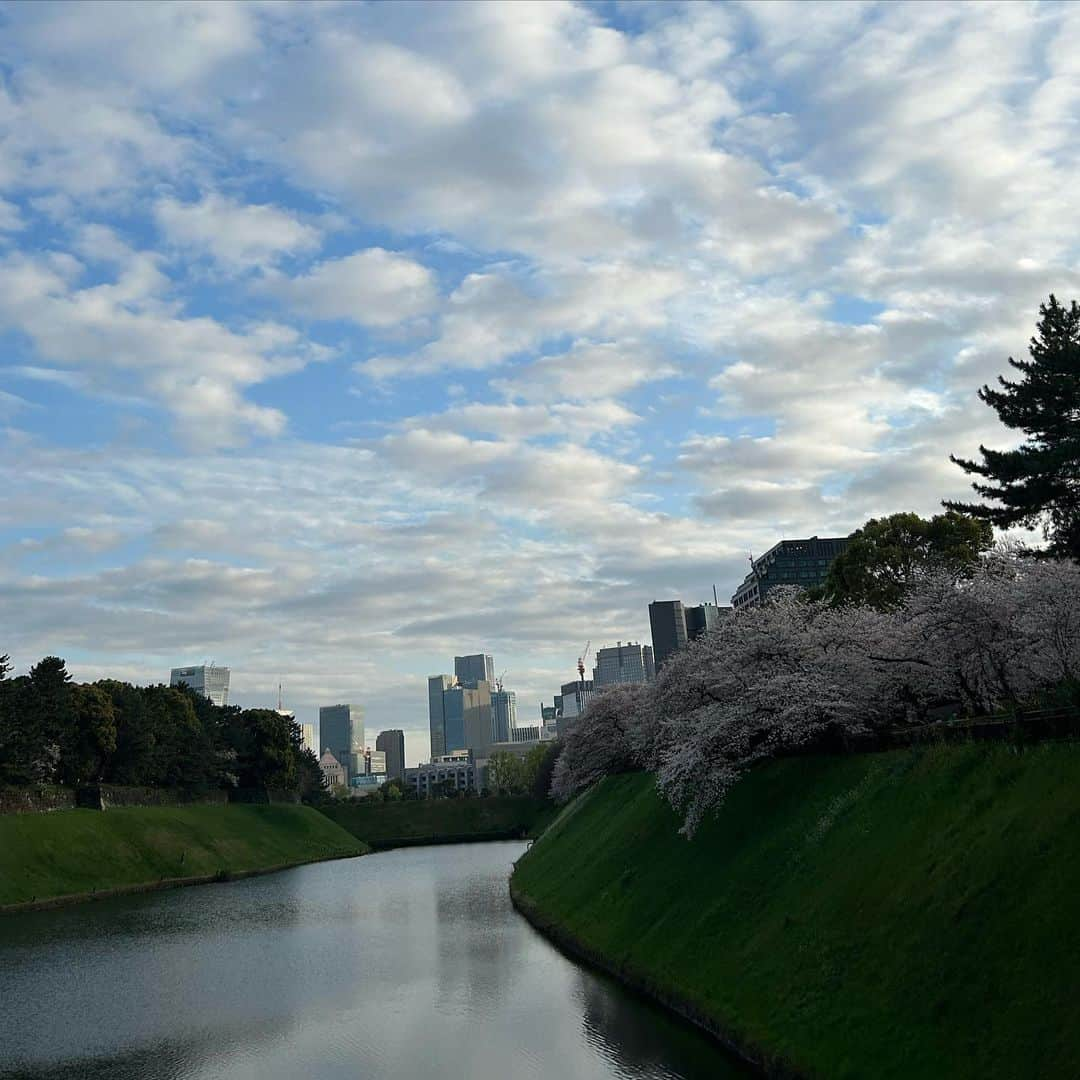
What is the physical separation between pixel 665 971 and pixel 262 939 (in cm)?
3335

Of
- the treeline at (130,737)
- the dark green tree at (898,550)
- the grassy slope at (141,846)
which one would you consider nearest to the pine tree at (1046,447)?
the dark green tree at (898,550)

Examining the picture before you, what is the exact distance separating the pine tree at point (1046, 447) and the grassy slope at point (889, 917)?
872 cm

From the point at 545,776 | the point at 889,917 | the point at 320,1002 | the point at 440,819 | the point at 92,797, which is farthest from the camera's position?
the point at 545,776

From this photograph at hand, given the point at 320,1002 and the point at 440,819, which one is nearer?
the point at 320,1002

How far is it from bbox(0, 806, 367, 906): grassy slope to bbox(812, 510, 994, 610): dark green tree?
70.0m

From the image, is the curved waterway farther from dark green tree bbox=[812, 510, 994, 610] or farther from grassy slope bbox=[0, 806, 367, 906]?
dark green tree bbox=[812, 510, 994, 610]

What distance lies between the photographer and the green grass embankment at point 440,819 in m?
158

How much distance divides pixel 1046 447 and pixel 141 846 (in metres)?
96.6

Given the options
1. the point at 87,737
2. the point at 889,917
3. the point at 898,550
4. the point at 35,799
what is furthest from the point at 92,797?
the point at 889,917

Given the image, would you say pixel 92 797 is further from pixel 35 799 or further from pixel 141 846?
pixel 141 846

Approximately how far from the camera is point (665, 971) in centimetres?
3606

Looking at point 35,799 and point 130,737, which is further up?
point 130,737

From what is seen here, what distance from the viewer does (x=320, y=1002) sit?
134ft

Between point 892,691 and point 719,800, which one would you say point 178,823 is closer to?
point 719,800
